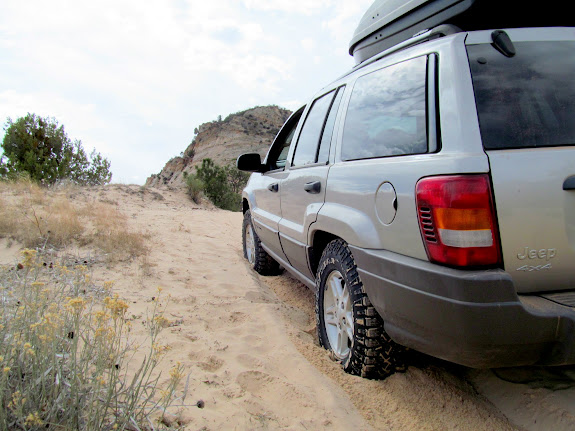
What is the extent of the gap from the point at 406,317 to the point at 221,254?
13.3 ft

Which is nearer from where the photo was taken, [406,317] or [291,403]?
[406,317]

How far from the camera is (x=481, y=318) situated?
1.55 meters

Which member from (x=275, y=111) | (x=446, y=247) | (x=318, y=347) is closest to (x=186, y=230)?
(x=318, y=347)

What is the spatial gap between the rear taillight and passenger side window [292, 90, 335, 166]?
1.42 meters

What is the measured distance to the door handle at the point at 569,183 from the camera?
1.57m

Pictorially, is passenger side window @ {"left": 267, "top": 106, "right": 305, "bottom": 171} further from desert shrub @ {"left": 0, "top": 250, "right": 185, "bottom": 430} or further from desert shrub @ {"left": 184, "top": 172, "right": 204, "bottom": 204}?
desert shrub @ {"left": 184, "top": 172, "right": 204, "bottom": 204}

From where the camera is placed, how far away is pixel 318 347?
8.87ft

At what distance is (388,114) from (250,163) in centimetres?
234

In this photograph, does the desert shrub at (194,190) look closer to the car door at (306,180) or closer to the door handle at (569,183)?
the car door at (306,180)

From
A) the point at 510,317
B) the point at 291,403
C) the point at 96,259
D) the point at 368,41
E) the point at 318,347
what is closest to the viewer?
the point at 510,317

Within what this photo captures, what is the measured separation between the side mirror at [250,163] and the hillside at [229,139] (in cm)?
3005

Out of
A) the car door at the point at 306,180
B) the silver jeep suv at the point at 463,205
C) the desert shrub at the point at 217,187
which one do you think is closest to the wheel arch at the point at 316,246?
the car door at the point at 306,180

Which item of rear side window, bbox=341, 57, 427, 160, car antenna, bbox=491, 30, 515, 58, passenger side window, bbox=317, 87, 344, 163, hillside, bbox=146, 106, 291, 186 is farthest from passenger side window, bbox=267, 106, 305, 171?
hillside, bbox=146, 106, 291, 186

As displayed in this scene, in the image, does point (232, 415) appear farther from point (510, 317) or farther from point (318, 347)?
point (510, 317)
